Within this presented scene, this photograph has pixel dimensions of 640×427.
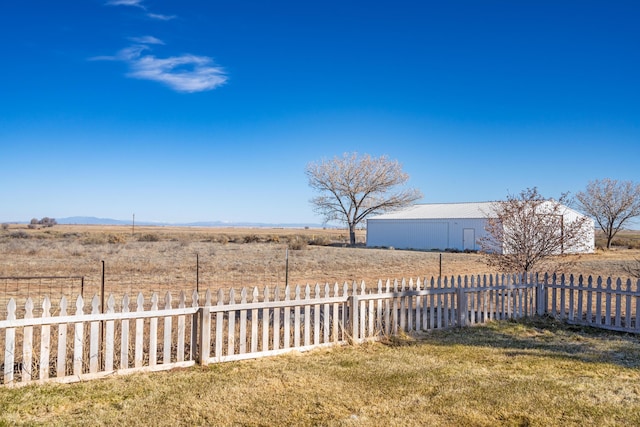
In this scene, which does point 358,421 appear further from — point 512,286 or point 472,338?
point 512,286

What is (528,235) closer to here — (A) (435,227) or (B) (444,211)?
(A) (435,227)

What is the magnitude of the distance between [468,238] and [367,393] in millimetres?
38976

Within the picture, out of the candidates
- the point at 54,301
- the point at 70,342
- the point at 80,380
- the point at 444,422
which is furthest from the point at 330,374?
the point at 54,301

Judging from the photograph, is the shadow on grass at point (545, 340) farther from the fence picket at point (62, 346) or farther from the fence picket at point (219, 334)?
the fence picket at point (62, 346)

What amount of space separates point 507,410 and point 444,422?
752 millimetres

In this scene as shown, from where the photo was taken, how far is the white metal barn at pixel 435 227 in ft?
139

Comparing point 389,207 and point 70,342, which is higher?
point 389,207

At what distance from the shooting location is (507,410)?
4969 millimetres

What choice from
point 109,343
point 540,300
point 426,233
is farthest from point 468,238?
point 109,343

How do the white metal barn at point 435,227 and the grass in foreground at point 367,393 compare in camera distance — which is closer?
the grass in foreground at point 367,393

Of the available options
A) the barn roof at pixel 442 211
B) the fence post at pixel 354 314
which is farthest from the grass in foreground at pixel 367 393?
the barn roof at pixel 442 211

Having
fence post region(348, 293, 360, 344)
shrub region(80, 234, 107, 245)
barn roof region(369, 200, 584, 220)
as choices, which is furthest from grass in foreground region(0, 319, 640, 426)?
shrub region(80, 234, 107, 245)

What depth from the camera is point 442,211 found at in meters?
48.8

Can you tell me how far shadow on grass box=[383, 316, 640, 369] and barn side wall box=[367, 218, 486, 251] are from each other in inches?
1268
